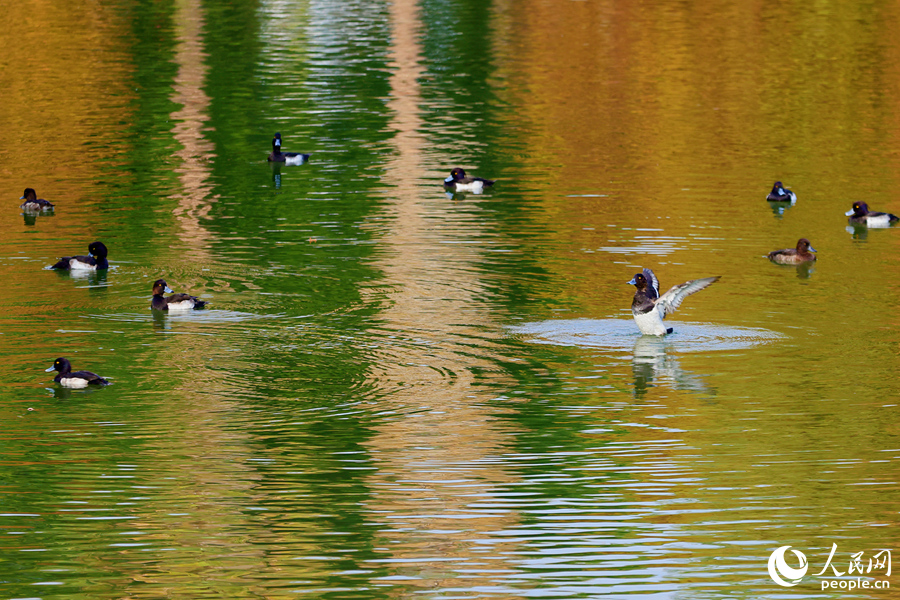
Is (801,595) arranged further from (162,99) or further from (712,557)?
(162,99)

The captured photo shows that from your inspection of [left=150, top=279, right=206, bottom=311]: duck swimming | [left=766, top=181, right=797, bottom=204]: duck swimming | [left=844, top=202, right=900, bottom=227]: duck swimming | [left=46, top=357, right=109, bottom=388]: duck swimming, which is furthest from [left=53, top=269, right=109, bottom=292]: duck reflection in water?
[left=844, top=202, right=900, bottom=227]: duck swimming

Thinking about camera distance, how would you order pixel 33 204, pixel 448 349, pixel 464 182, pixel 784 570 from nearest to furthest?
pixel 784 570 < pixel 448 349 < pixel 33 204 < pixel 464 182

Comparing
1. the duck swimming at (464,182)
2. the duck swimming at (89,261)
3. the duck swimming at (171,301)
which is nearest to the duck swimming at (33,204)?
the duck swimming at (89,261)

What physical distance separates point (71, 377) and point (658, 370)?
7.56m

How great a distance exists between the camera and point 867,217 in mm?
27969

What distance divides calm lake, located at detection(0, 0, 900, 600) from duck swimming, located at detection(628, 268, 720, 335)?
439 millimetres

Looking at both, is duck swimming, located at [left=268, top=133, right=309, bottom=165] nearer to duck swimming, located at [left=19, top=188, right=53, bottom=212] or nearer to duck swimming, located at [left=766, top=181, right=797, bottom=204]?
duck swimming, located at [left=19, top=188, right=53, bottom=212]

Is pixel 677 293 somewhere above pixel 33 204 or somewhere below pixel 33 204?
above

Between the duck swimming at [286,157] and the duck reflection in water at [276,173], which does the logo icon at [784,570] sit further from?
the duck swimming at [286,157]

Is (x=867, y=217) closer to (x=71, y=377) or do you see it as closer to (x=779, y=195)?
(x=779, y=195)

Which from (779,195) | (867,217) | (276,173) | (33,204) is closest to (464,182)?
(276,173)

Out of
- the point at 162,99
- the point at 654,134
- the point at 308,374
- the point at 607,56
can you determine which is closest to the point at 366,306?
the point at 308,374

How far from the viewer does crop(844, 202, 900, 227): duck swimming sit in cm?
2797

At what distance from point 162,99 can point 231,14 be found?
29.0 metres
